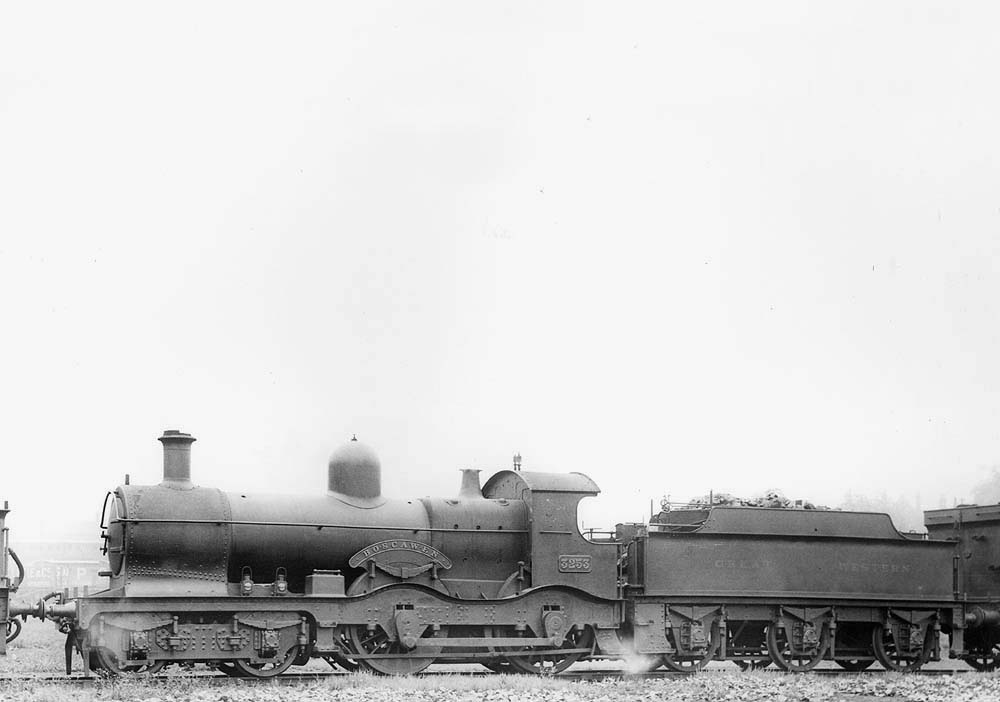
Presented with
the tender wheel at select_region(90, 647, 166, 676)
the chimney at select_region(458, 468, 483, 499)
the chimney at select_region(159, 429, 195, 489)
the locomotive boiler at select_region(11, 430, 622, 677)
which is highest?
the chimney at select_region(159, 429, 195, 489)

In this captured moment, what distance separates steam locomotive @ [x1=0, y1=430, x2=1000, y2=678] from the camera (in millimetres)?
15984

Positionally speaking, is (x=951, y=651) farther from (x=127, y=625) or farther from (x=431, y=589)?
(x=127, y=625)

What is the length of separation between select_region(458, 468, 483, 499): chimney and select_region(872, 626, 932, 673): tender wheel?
7.09 meters

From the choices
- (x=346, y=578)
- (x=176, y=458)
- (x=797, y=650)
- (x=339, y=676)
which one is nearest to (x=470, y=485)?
(x=346, y=578)

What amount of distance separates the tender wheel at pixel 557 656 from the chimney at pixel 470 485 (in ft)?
8.64

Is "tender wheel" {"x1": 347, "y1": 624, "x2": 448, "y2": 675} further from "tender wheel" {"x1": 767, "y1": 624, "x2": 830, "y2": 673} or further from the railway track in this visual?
"tender wheel" {"x1": 767, "y1": 624, "x2": 830, "y2": 673}

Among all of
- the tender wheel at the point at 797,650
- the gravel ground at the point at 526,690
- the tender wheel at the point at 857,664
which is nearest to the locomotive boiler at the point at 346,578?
the gravel ground at the point at 526,690

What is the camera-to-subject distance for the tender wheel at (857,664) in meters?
19.5

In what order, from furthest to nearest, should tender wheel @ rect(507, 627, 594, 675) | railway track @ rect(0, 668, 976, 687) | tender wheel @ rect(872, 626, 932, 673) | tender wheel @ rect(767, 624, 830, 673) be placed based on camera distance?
tender wheel @ rect(872, 626, 932, 673), tender wheel @ rect(767, 624, 830, 673), tender wheel @ rect(507, 627, 594, 675), railway track @ rect(0, 668, 976, 687)

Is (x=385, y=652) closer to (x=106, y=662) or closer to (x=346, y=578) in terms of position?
(x=346, y=578)

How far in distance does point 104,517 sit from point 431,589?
4.83m

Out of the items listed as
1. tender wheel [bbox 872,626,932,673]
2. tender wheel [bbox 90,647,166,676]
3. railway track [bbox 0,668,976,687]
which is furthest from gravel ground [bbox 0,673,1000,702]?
tender wheel [bbox 872,626,932,673]

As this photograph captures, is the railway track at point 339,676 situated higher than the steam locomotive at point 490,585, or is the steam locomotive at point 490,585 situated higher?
the steam locomotive at point 490,585

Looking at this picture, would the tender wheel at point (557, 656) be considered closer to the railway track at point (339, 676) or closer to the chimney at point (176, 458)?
the railway track at point (339, 676)
